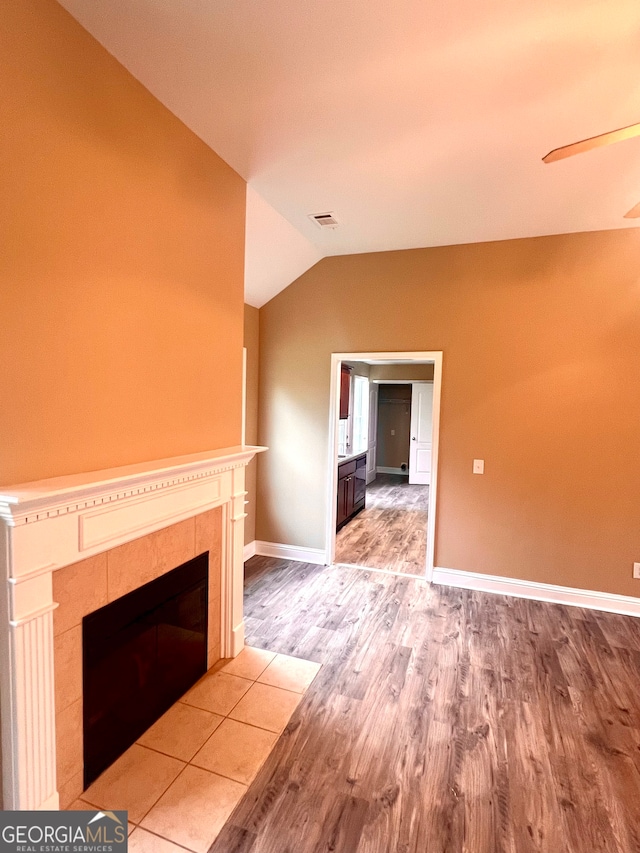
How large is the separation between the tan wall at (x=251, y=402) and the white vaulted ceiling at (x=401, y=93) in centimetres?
132

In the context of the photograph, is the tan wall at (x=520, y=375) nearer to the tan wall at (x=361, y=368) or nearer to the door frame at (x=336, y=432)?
the door frame at (x=336, y=432)

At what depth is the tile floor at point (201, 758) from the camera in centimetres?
164

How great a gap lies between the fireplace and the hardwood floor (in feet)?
2.07

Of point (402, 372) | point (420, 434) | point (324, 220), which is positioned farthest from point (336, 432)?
point (420, 434)

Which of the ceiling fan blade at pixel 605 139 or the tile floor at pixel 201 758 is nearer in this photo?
the ceiling fan blade at pixel 605 139

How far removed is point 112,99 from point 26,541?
5.83 feet

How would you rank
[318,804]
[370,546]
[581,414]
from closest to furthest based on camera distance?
[318,804], [581,414], [370,546]

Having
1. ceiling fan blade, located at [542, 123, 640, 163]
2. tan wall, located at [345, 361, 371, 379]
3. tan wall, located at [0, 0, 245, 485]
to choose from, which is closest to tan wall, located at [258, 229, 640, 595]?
tan wall, located at [0, 0, 245, 485]

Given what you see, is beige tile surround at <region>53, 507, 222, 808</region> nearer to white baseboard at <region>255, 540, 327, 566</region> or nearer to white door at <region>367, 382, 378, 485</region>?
white baseboard at <region>255, 540, 327, 566</region>

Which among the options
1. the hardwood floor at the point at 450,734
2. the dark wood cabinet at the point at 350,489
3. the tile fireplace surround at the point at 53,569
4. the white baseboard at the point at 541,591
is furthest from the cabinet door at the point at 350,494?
the tile fireplace surround at the point at 53,569

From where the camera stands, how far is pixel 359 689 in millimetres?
2480

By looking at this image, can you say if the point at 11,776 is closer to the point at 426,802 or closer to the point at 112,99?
the point at 426,802

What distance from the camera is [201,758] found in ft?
6.40

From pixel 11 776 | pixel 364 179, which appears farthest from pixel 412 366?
pixel 11 776
